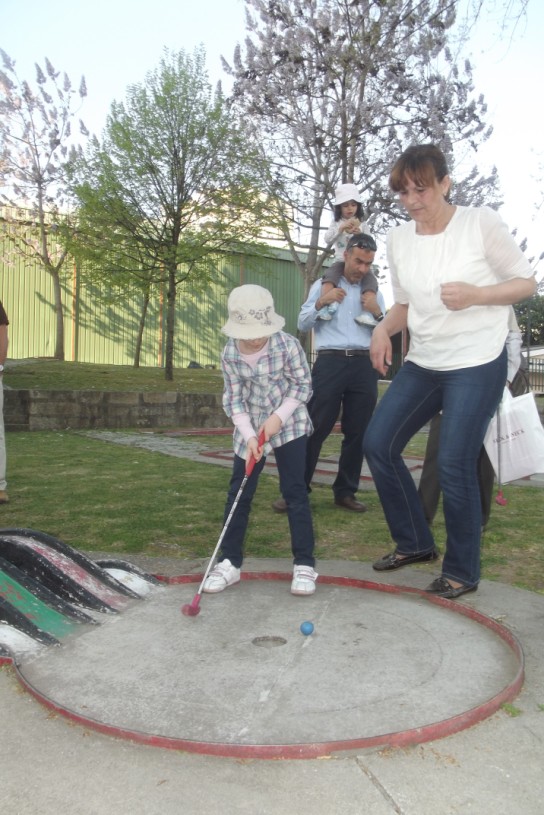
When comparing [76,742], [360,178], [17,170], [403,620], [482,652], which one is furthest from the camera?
[17,170]

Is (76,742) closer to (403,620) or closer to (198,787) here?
(198,787)

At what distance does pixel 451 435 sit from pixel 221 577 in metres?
1.20

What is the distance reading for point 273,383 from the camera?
3584 mm

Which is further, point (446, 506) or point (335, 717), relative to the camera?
point (446, 506)

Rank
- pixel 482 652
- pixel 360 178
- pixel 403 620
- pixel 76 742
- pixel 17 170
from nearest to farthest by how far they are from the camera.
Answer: pixel 76 742 < pixel 482 652 < pixel 403 620 < pixel 360 178 < pixel 17 170

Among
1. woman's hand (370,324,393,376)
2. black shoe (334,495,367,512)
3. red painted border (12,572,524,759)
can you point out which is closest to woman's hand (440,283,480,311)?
woman's hand (370,324,393,376)

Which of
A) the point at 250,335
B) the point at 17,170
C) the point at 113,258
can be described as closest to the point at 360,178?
the point at 113,258

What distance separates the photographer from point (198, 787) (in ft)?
5.89

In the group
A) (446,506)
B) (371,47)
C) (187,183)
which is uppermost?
(371,47)

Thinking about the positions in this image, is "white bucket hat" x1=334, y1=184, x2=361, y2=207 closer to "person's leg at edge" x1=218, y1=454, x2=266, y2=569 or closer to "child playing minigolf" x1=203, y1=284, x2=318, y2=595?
"child playing minigolf" x1=203, y1=284, x2=318, y2=595

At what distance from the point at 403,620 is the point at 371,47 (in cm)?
1722

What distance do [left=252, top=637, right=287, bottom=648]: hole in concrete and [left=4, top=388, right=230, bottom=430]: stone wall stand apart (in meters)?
8.82

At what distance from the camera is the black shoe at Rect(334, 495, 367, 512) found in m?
5.22

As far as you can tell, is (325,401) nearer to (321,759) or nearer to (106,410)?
(321,759)
